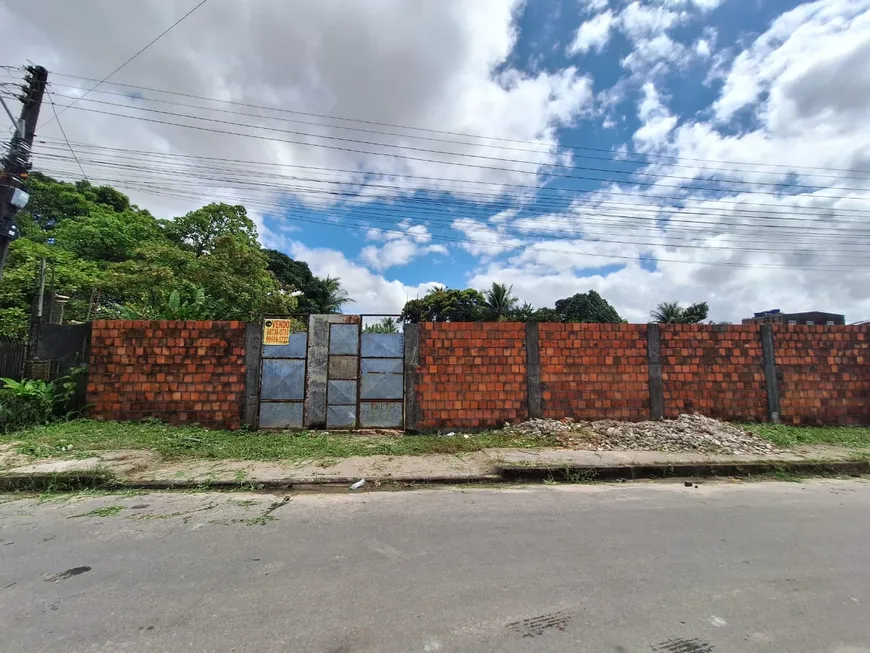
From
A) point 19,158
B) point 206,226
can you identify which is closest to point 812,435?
point 19,158

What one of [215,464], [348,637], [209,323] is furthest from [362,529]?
[209,323]

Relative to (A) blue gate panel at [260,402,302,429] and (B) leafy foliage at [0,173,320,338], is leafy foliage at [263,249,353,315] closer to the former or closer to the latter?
(B) leafy foliage at [0,173,320,338]

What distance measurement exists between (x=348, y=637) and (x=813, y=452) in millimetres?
8357

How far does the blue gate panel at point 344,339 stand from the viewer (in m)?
8.88

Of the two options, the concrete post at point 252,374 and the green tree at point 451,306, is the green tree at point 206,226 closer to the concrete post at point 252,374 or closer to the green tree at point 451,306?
the concrete post at point 252,374

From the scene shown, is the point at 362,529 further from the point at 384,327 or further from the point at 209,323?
the point at 384,327

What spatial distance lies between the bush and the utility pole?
95.9 inches

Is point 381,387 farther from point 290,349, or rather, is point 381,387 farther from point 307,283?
point 307,283

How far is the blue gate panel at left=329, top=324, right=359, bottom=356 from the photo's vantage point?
29.1 ft

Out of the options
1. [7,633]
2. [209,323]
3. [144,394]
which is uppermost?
[209,323]

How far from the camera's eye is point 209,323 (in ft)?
28.7

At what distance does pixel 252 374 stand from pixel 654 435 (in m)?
7.74

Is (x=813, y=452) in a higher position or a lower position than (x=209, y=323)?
lower

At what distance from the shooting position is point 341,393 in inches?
345
